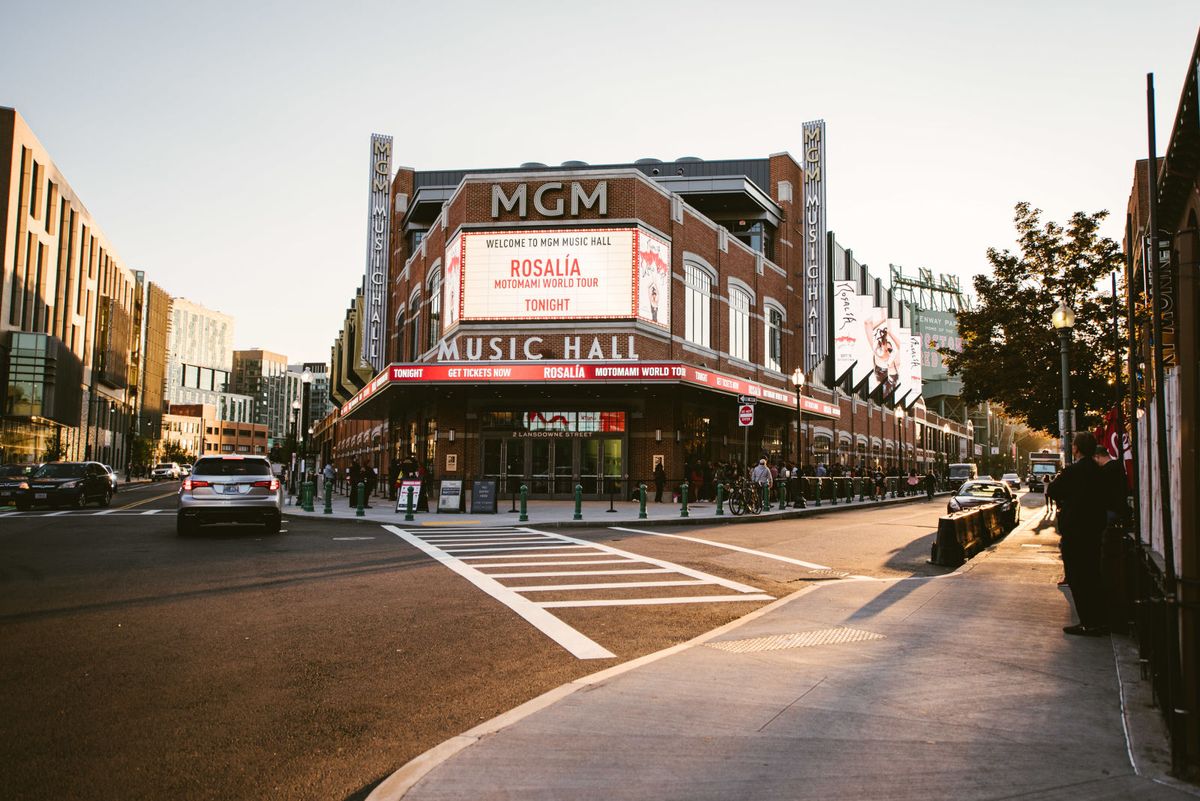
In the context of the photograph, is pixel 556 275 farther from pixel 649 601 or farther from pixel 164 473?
pixel 164 473

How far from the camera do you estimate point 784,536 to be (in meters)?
19.4

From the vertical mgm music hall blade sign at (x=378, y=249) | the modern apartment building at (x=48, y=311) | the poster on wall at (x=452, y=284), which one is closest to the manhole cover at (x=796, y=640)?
the poster on wall at (x=452, y=284)

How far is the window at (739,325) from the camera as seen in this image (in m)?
40.1

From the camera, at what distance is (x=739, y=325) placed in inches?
1604

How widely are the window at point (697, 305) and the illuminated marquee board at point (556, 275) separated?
3.17 metres

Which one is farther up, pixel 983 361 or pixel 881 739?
pixel 983 361

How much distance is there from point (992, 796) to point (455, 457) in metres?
30.8

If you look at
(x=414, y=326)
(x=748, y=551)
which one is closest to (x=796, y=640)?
(x=748, y=551)

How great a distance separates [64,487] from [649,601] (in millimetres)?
25543

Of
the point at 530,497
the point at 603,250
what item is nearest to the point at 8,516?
the point at 530,497

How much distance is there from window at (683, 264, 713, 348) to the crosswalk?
2040 centimetres

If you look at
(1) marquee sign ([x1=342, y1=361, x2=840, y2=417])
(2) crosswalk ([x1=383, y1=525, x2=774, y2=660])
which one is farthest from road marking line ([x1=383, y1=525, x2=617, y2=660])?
(1) marquee sign ([x1=342, y1=361, x2=840, y2=417])

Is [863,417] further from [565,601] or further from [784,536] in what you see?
[565,601]

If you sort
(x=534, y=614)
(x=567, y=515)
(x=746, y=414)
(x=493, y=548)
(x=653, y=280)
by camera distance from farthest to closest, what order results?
(x=653, y=280), (x=746, y=414), (x=567, y=515), (x=493, y=548), (x=534, y=614)
